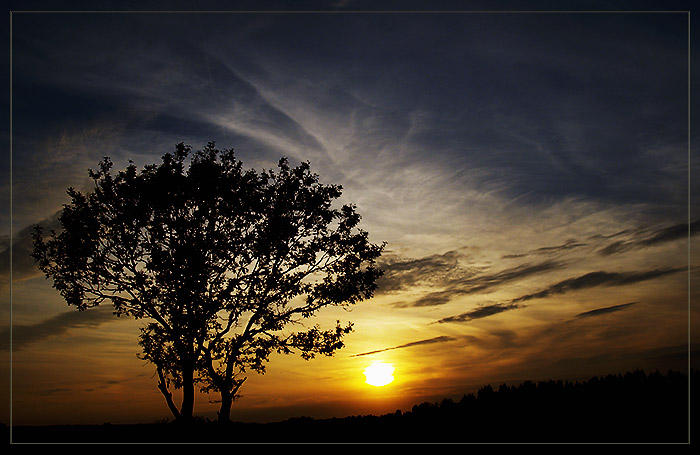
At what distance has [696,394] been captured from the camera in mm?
12992

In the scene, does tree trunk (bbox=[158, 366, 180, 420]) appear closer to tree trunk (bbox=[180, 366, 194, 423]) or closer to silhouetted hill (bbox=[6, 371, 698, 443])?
tree trunk (bbox=[180, 366, 194, 423])

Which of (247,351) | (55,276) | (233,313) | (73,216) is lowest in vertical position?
(247,351)

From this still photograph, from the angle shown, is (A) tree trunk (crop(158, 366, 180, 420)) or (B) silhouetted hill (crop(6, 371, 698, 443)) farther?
(A) tree trunk (crop(158, 366, 180, 420))

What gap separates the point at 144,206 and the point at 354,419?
1821cm

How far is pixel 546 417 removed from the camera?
1423 cm

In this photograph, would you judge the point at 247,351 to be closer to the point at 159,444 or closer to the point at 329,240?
the point at 329,240

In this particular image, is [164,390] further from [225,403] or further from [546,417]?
[546,417]

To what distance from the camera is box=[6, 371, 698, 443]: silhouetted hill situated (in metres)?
12.8

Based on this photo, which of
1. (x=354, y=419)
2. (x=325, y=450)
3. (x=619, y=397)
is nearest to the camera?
(x=619, y=397)

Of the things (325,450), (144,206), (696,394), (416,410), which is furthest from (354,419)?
(144,206)

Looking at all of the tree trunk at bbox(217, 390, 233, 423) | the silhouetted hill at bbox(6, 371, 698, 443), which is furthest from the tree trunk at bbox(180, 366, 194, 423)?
the silhouetted hill at bbox(6, 371, 698, 443)

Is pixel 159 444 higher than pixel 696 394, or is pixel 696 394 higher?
pixel 696 394

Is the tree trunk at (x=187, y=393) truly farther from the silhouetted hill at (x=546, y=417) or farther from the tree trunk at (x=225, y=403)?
the silhouetted hill at (x=546, y=417)

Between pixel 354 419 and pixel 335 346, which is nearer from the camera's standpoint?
pixel 354 419
